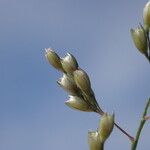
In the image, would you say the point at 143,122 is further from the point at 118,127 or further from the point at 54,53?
the point at 54,53

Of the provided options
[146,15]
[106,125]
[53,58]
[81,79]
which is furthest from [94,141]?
[146,15]

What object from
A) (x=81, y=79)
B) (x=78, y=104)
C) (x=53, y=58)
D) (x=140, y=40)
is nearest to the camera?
(x=140, y=40)

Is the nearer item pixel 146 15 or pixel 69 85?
pixel 146 15

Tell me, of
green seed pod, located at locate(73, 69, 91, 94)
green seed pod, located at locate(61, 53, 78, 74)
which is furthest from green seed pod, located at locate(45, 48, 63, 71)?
green seed pod, located at locate(73, 69, 91, 94)

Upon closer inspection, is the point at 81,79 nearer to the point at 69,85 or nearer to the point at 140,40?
the point at 69,85

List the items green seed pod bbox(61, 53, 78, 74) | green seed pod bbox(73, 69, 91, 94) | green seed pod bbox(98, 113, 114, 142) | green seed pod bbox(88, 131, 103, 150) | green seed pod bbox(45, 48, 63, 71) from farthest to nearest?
1. green seed pod bbox(45, 48, 63, 71)
2. green seed pod bbox(61, 53, 78, 74)
3. green seed pod bbox(73, 69, 91, 94)
4. green seed pod bbox(88, 131, 103, 150)
5. green seed pod bbox(98, 113, 114, 142)

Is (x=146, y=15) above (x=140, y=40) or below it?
above

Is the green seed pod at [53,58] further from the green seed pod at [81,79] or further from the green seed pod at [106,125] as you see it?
the green seed pod at [106,125]

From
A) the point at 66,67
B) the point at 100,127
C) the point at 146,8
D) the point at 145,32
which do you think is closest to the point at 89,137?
the point at 100,127

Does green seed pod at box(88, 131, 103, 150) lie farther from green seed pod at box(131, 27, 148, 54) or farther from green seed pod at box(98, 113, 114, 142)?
green seed pod at box(131, 27, 148, 54)
